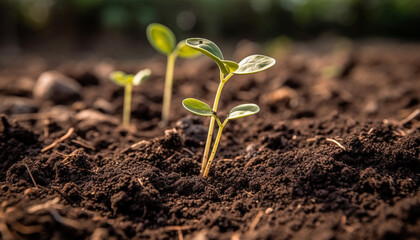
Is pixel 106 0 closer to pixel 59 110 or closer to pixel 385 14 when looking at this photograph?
pixel 59 110

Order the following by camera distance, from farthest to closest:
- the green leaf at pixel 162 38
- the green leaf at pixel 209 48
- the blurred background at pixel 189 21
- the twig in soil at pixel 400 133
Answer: the blurred background at pixel 189 21 → the green leaf at pixel 162 38 → the twig in soil at pixel 400 133 → the green leaf at pixel 209 48

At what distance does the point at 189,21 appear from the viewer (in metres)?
8.09

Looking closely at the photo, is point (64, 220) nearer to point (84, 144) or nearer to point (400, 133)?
point (84, 144)

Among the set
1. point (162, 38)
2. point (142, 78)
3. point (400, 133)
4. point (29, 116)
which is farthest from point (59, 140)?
point (400, 133)

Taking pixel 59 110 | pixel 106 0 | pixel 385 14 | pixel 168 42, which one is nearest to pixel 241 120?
pixel 168 42

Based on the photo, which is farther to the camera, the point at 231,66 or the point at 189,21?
the point at 189,21

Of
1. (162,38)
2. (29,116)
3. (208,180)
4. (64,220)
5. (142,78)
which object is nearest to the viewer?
(64,220)

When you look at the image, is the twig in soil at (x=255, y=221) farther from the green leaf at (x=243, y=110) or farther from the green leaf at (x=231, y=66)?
the green leaf at (x=231, y=66)

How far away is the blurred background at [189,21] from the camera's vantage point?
714 centimetres

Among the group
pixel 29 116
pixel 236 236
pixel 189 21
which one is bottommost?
pixel 236 236

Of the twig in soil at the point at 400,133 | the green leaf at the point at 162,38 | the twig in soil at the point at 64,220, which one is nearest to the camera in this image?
the twig in soil at the point at 64,220

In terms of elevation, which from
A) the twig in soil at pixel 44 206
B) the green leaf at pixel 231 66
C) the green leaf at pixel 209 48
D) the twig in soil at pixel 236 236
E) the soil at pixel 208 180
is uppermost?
the green leaf at pixel 209 48

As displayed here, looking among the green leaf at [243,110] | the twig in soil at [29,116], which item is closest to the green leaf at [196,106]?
the green leaf at [243,110]

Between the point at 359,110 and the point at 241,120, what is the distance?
3.37 feet
